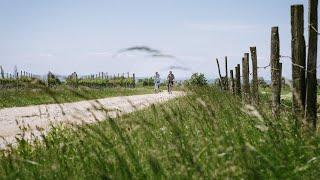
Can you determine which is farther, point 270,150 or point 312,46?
point 312,46

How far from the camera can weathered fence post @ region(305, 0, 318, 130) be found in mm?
6105

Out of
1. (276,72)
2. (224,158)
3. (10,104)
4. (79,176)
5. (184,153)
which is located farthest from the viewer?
(10,104)

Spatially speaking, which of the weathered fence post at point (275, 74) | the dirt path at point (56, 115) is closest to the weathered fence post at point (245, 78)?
the dirt path at point (56, 115)

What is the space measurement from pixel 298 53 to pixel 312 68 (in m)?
0.32

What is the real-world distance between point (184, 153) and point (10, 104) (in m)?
21.7

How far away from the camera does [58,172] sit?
145 inches

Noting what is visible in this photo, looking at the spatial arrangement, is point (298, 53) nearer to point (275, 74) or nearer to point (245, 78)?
point (275, 74)

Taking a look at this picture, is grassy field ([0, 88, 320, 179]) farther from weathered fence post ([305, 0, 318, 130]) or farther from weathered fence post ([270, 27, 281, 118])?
weathered fence post ([270, 27, 281, 118])

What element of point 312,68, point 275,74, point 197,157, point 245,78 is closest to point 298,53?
point 312,68

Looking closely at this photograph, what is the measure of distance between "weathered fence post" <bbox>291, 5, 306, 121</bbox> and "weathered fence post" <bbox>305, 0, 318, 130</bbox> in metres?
0.12

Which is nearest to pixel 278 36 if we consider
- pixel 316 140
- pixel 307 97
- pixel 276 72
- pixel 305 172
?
pixel 276 72

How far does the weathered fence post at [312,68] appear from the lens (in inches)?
240

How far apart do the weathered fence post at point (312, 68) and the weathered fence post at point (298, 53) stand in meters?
0.12

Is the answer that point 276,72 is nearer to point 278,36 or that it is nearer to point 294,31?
point 278,36
